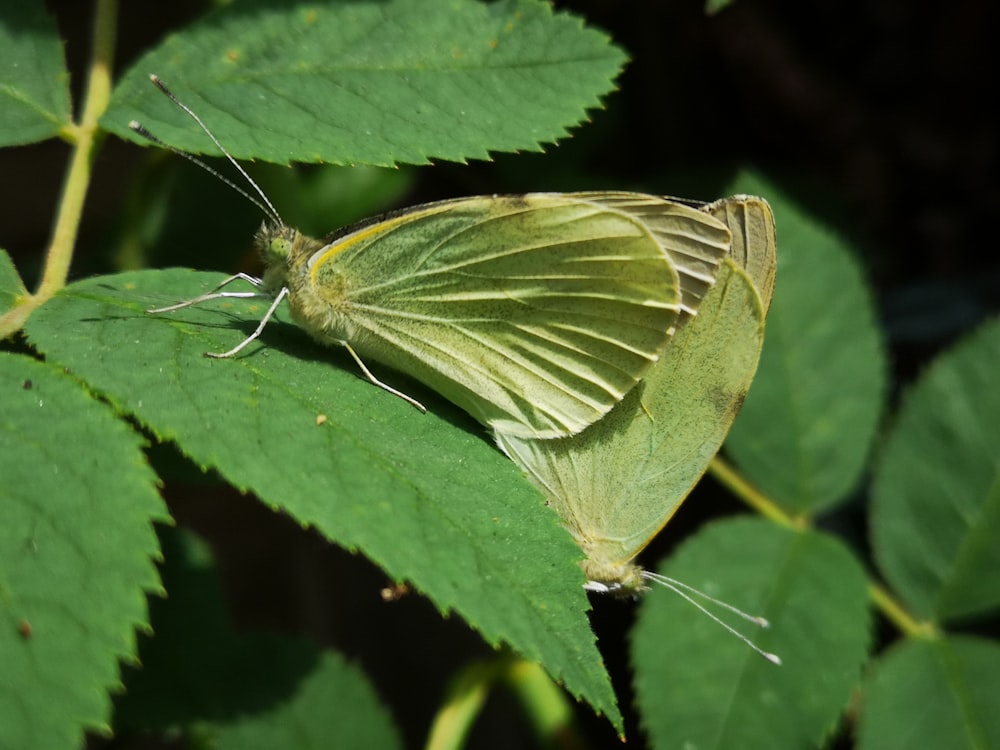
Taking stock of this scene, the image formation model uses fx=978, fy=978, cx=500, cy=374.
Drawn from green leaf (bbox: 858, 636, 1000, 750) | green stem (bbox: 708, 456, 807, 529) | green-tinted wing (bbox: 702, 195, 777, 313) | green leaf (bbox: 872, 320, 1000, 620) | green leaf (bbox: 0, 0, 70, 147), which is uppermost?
green-tinted wing (bbox: 702, 195, 777, 313)

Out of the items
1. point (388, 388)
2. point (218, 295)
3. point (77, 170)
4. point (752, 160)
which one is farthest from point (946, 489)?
point (77, 170)

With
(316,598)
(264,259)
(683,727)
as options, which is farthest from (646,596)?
(316,598)

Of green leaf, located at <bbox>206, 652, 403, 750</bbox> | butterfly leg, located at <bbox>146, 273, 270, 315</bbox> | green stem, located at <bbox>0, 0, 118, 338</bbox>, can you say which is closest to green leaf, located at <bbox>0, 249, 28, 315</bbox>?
green stem, located at <bbox>0, 0, 118, 338</bbox>

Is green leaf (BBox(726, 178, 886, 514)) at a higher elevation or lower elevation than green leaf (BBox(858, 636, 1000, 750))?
higher

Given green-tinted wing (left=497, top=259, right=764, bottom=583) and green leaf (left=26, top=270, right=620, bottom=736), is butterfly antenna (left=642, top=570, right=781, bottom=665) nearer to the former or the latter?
green-tinted wing (left=497, top=259, right=764, bottom=583)

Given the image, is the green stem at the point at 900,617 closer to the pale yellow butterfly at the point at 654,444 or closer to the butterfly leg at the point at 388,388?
the pale yellow butterfly at the point at 654,444

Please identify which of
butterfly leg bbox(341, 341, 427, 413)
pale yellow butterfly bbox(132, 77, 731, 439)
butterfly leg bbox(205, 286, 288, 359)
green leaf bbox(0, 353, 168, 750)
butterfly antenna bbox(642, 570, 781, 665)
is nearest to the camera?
green leaf bbox(0, 353, 168, 750)

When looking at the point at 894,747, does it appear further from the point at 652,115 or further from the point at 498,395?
the point at 652,115
